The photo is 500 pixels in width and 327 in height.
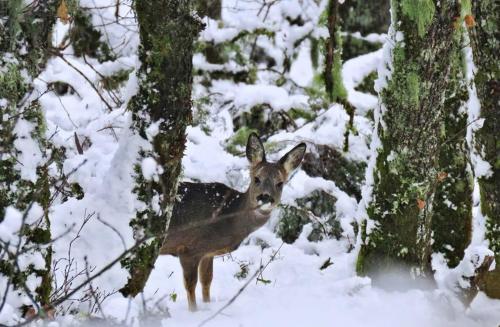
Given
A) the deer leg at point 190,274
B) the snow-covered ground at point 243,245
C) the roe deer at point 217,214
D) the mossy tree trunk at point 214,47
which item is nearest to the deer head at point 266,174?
the roe deer at point 217,214

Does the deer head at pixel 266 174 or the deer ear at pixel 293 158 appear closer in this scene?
the deer head at pixel 266 174

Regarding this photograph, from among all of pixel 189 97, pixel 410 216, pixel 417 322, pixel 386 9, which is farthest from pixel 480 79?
pixel 386 9

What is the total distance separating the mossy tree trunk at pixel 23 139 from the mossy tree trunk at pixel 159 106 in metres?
0.58

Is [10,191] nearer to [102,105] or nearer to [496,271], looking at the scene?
[496,271]

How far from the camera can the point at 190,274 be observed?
6895mm

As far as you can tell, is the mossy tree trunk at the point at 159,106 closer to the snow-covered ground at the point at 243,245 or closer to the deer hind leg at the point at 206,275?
the snow-covered ground at the point at 243,245

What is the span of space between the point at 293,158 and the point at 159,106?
3.25m

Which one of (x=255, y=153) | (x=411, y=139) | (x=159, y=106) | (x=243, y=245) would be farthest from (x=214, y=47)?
(x=159, y=106)

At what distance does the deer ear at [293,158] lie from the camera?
7.80m

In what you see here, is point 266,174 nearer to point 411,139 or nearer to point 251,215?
point 251,215

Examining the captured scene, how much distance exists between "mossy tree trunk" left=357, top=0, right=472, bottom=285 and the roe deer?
1.13 meters

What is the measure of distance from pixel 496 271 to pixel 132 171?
9.83ft

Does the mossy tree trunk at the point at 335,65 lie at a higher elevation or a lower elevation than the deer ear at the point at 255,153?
higher

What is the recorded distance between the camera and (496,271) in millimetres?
5945
